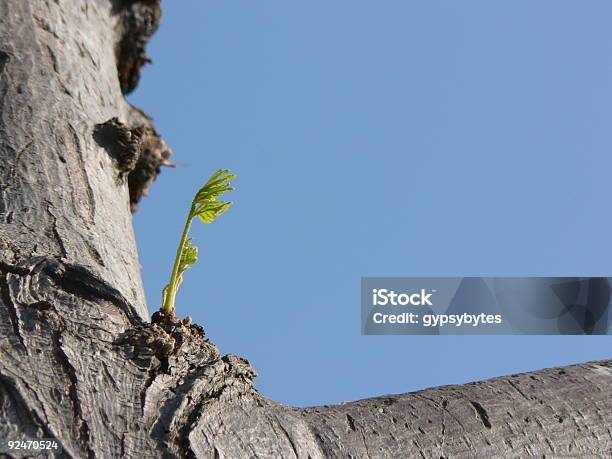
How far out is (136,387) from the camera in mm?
1447

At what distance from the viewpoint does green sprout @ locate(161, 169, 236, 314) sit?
1.81 meters

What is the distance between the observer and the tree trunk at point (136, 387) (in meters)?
1.37

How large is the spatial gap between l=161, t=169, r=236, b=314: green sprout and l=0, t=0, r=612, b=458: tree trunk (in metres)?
0.12

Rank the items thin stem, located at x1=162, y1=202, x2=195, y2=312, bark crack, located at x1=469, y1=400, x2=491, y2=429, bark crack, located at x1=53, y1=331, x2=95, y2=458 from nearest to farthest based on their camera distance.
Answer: bark crack, located at x1=53, y1=331, x2=95, y2=458, bark crack, located at x1=469, y1=400, x2=491, y2=429, thin stem, located at x1=162, y1=202, x2=195, y2=312

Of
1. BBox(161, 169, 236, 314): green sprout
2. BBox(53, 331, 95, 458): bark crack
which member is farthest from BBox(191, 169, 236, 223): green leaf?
BBox(53, 331, 95, 458): bark crack

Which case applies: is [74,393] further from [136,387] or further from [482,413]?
[482,413]

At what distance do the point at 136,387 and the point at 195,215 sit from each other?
1.95 ft

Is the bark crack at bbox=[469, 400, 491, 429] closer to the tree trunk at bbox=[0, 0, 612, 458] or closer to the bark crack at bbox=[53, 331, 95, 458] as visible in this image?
the tree trunk at bbox=[0, 0, 612, 458]

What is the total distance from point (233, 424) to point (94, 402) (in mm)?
247

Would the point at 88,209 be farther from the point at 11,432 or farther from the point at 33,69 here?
Result: the point at 11,432

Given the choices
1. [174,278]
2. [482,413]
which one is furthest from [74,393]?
[482,413]

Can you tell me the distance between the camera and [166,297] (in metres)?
1.80

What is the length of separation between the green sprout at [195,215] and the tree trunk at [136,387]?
0.38 feet

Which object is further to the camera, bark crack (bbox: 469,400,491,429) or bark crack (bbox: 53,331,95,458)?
bark crack (bbox: 469,400,491,429)
